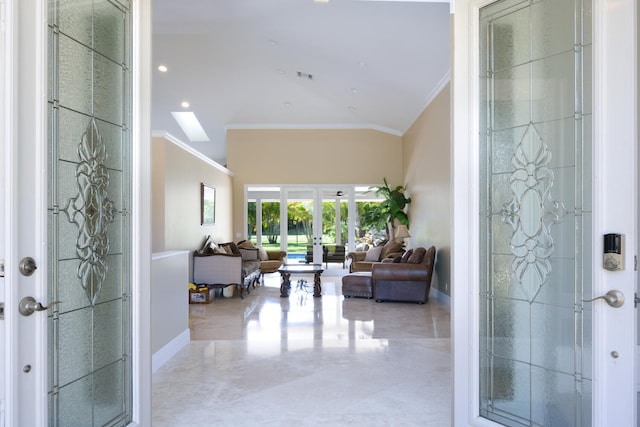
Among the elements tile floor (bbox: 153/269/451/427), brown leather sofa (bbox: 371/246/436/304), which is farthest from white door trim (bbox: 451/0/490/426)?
brown leather sofa (bbox: 371/246/436/304)

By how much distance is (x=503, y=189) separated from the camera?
2102 mm

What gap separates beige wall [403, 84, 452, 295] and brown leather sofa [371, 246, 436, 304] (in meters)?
0.38

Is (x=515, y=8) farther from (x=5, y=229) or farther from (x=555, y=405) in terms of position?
(x=5, y=229)

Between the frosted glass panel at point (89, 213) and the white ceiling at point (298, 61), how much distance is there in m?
2.82

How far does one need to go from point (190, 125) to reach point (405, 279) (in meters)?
7.56

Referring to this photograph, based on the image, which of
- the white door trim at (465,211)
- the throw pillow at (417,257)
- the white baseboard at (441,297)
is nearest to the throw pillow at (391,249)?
the white baseboard at (441,297)

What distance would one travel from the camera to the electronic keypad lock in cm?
164

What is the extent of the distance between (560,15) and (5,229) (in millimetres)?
2424

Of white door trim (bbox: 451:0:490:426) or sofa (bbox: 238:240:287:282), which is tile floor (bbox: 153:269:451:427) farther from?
sofa (bbox: 238:240:287:282)


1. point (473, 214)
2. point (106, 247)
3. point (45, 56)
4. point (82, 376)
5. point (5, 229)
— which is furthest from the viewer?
point (473, 214)

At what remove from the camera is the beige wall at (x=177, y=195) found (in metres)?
5.98

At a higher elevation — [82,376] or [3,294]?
[3,294]

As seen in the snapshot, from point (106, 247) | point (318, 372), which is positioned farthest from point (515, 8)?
point (318, 372)

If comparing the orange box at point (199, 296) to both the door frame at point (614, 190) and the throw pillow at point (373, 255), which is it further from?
the door frame at point (614, 190)
